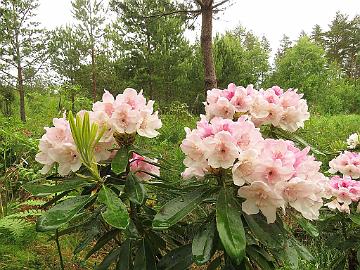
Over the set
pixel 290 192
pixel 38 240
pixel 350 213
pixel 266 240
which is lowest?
pixel 38 240

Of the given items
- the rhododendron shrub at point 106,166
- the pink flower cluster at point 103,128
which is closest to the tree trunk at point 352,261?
the rhododendron shrub at point 106,166

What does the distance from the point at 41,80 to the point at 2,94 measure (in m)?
2.29

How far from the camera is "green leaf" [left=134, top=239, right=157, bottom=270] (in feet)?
4.00

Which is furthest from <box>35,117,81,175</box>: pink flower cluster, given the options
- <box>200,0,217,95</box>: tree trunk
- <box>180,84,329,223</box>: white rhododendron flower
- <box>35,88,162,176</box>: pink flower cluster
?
<box>200,0,217,95</box>: tree trunk

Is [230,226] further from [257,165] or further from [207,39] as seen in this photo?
[207,39]

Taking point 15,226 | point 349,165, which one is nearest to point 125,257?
point 15,226

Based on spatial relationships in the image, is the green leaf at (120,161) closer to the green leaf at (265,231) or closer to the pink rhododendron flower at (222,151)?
the pink rhododendron flower at (222,151)

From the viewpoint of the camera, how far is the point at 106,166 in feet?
4.22

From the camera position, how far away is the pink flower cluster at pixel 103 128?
114 cm

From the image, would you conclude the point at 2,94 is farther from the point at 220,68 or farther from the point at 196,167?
the point at 196,167

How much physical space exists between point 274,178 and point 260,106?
19.5 inches

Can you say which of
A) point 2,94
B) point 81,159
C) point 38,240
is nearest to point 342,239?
point 81,159

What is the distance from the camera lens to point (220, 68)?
16.4 meters

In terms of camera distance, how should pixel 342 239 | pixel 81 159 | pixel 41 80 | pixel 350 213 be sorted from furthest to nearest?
pixel 41 80 < pixel 342 239 < pixel 350 213 < pixel 81 159
